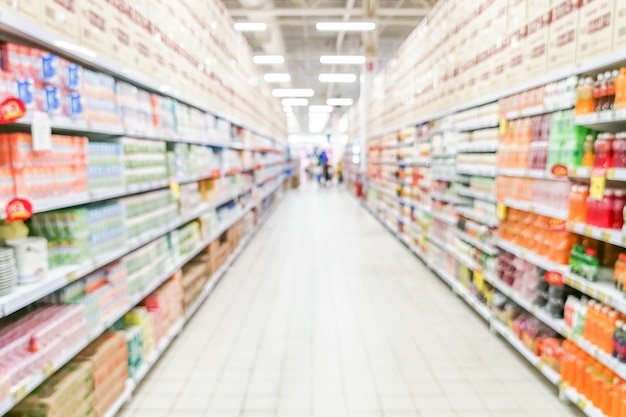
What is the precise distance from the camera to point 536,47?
357 cm

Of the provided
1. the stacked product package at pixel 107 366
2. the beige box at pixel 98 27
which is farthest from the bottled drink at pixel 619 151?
the stacked product package at pixel 107 366

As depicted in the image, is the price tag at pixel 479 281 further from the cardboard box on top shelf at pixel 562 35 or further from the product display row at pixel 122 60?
the product display row at pixel 122 60

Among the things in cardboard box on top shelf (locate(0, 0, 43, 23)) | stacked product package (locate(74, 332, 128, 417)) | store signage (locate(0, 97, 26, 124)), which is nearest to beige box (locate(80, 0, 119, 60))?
cardboard box on top shelf (locate(0, 0, 43, 23))

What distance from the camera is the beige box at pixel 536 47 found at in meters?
3.45

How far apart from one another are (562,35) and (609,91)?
2.52 ft

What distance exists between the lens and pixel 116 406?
9.41 feet

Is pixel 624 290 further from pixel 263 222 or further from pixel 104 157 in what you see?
pixel 263 222

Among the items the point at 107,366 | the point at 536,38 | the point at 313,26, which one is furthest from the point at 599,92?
the point at 313,26

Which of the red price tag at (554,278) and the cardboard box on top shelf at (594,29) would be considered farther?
the red price tag at (554,278)

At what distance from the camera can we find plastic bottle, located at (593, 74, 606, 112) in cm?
273

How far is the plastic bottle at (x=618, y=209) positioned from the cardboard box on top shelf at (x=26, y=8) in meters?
3.22

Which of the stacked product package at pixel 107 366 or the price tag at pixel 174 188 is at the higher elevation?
the price tag at pixel 174 188

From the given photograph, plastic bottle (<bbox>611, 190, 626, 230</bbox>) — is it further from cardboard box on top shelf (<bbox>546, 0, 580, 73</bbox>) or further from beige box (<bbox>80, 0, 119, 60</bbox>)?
beige box (<bbox>80, 0, 119, 60</bbox>)

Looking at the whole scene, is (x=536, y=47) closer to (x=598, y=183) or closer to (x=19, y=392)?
(x=598, y=183)
